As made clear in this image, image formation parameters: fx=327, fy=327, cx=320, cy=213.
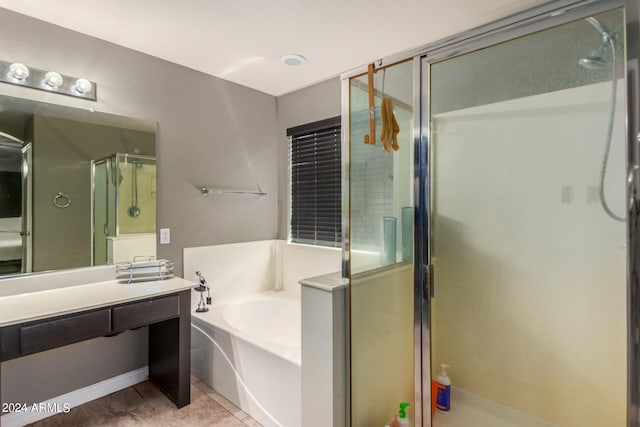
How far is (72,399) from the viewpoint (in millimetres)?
2039

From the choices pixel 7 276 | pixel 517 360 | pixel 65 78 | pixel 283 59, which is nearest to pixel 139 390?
pixel 7 276

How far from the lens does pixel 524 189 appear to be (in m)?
1.72

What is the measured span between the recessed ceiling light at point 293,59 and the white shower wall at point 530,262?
1.28m

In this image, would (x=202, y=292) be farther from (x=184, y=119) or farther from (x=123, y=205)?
(x=184, y=119)

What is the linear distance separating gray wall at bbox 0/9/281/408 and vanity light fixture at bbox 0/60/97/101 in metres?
0.03

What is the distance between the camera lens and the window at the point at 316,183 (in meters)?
2.86

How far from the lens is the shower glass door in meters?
1.41

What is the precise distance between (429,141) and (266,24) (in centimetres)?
127

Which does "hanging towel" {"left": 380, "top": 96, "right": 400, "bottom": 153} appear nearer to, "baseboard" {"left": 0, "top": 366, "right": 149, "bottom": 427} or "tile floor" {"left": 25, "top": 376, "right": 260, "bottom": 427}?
"tile floor" {"left": 25, "top": 376, "right": 260, "bottom": 427}

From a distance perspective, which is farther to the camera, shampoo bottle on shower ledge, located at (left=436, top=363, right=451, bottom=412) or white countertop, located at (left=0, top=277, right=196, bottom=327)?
shampoo bottle on shower ledge, located at (left=436, top=363, right=451, bottom=412)

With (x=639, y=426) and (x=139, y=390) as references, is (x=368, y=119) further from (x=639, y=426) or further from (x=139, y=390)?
(x=139, y=390)

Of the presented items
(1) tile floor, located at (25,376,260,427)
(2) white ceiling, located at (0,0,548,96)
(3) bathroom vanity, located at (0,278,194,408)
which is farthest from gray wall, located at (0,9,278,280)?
(1) tile floor, located at (25,376,260,427)

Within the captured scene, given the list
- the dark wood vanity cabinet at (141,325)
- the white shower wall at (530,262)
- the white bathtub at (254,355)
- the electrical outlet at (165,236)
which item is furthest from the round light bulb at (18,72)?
the white shower wall at (530,262)

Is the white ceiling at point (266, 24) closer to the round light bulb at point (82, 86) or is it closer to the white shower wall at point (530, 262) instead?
the round light bulb at point (82, 86)
